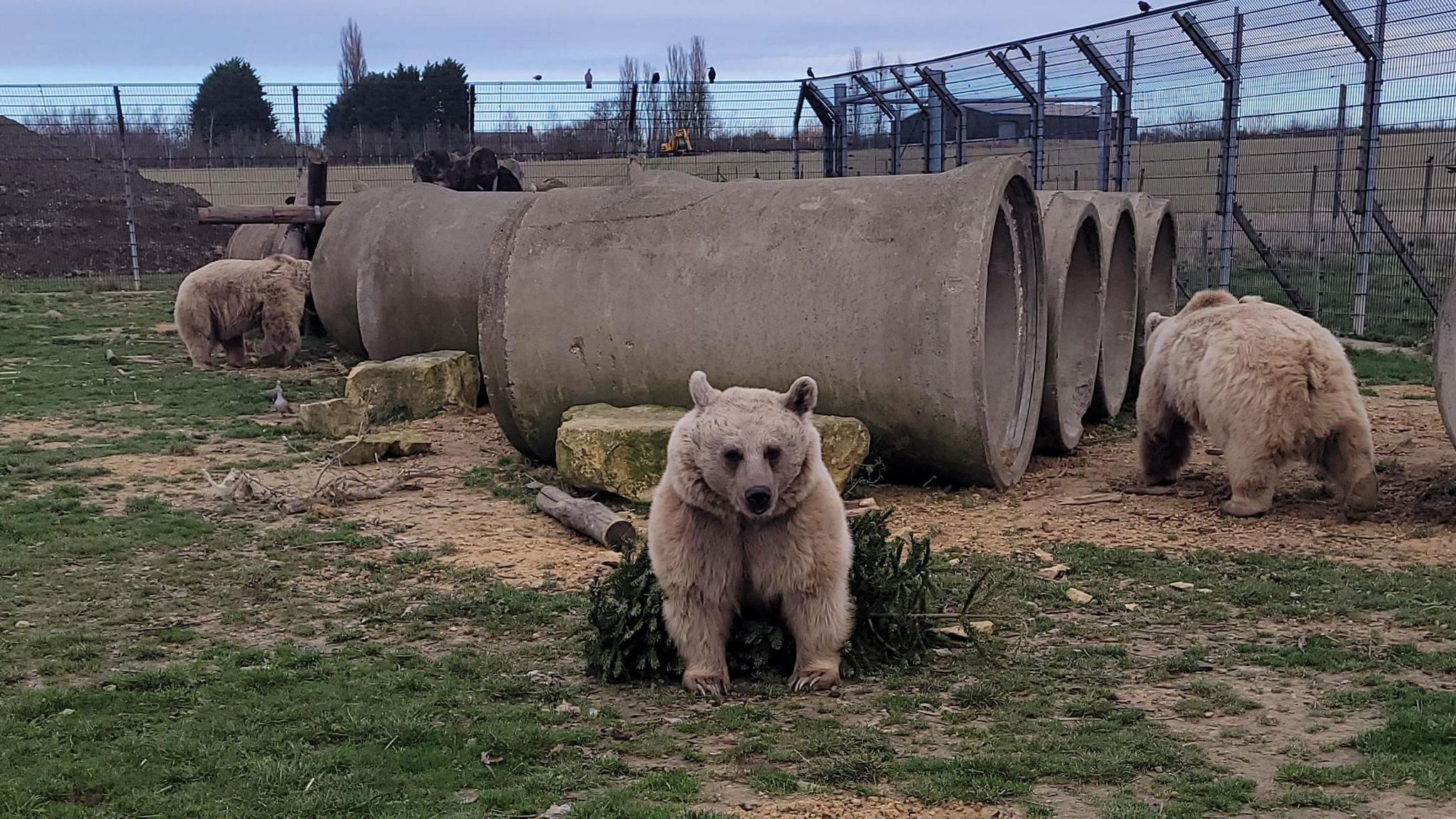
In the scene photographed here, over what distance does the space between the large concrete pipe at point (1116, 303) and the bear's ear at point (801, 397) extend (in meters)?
5.48

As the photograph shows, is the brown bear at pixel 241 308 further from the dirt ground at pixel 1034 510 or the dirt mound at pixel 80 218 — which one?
the dirt mound at pixel 80 218

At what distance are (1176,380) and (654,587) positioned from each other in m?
3.98

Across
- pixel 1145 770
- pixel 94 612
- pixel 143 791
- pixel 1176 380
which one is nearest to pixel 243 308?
pixel 94 612

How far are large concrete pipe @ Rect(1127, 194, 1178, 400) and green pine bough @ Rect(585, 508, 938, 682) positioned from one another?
5.48 metres

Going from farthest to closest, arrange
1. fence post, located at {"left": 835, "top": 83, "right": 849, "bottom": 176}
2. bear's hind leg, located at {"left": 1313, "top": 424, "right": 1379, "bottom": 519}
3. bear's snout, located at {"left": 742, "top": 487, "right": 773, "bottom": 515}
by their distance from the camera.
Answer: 1. fence post, located at {"left": 835, "top": 83, "right": 849, "bottom": 176}
2. bear's hind leg, located at {"left": 1313, "top": 424, "right": 1379, "bottom": 519}
3. bear's snout, located at {"left": 742, "top": 487, "right": 773, "bottom": 515}

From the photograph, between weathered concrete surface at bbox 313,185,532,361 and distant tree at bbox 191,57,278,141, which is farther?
distant tree at bbox 191,57,278,141

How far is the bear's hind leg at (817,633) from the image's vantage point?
4.43 meters

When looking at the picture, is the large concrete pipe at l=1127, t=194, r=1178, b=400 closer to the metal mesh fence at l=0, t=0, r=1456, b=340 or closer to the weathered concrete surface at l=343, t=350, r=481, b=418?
the metal mesh fence at l=0, t=0, r=1456, b=340

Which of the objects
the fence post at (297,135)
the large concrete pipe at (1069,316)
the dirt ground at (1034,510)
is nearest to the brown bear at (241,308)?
the dirt ground at (1034,510)

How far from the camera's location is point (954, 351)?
6.96 meters

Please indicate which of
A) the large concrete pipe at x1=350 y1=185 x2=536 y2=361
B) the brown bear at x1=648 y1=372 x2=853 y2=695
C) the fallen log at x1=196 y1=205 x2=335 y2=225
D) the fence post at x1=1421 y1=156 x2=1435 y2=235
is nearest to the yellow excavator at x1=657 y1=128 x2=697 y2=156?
the fallen log at x1=196 y1=205 x2=335 y2=225

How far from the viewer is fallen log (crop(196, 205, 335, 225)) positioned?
14672 mm

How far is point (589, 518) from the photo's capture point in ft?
21.8

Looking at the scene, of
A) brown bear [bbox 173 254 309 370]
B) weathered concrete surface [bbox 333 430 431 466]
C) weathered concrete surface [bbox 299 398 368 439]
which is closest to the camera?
weathered concrete surface [bbox 333 430 431 466]
